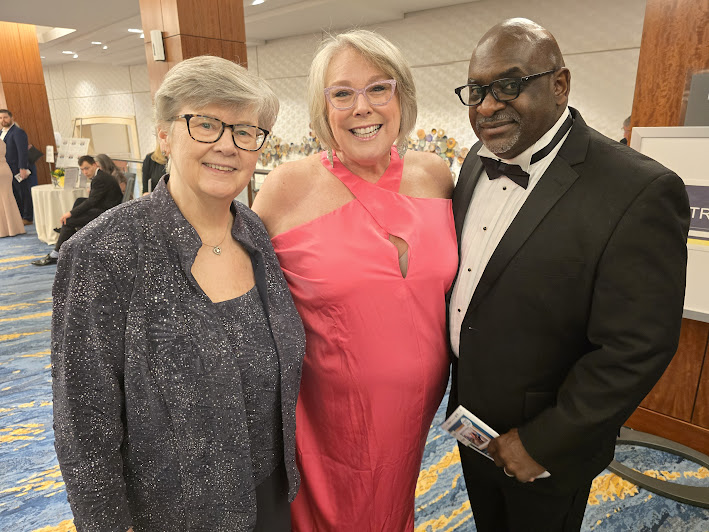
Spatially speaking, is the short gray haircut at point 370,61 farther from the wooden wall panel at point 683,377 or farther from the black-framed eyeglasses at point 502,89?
the wooden wall panel at point 683,377

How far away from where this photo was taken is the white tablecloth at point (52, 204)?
7676mm

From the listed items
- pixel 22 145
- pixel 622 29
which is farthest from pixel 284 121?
pixel 622 29

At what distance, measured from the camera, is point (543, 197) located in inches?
53.3

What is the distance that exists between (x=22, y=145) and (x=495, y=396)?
1045 centimetres

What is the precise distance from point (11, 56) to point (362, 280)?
40.3 ft

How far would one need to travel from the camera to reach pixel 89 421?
3.60 feet

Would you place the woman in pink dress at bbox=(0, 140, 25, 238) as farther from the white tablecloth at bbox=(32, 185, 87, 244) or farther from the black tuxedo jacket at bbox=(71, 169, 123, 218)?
the black tuxedo jacket at bbox=(71, 169, 123, 218)

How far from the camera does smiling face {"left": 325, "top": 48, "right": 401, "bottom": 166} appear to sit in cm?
161

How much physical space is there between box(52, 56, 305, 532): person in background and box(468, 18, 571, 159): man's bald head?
62 cm

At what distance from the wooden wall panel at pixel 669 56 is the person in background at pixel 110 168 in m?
6.31

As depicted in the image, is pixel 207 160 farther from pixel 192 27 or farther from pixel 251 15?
pixel 251 15

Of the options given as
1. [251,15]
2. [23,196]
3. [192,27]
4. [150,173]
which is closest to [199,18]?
[192,27]

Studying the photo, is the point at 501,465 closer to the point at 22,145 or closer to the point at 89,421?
the point at 89,421

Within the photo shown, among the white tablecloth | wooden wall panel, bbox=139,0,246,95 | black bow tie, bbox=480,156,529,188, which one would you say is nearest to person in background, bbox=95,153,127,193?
the white tablecloth
